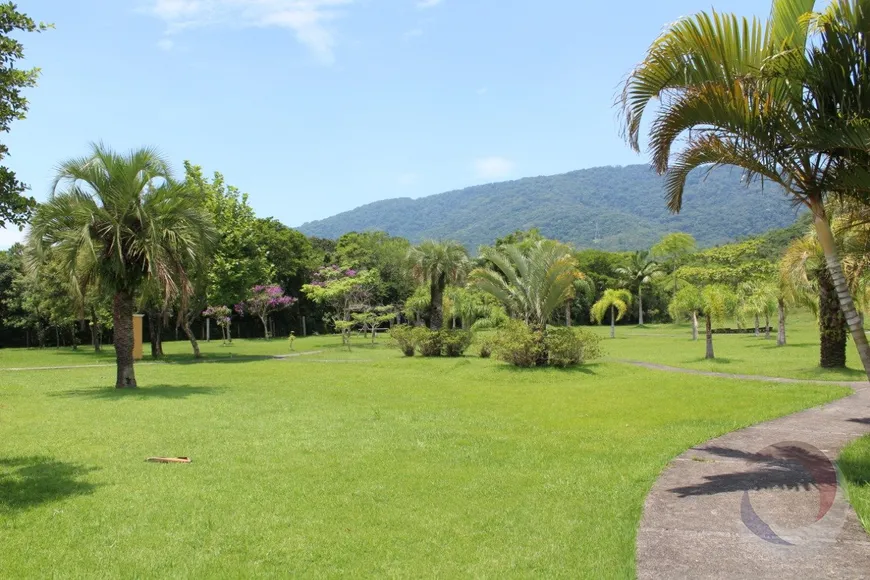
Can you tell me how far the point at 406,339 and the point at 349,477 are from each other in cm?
1890

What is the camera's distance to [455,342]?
79.6ft

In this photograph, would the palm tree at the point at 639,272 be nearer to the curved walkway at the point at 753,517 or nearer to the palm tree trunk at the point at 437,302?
the palm tree trunk at the point at 437,302

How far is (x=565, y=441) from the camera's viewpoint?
26.7ft

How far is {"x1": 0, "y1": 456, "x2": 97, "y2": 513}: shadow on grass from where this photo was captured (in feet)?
18.9

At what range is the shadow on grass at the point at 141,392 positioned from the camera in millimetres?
13469

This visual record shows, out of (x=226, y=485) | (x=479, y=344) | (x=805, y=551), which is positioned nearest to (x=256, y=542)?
(x=226, y=485)

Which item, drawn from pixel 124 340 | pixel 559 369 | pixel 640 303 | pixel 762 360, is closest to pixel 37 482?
pixel 124 340

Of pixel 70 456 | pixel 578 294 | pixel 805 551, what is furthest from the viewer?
pixel 578 294

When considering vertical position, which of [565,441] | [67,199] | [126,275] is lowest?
[565,441]

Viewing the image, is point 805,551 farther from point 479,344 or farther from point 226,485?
point 479,344

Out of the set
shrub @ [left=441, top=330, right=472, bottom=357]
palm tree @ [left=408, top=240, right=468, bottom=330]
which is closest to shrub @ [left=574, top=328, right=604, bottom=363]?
shrub @ [left=441, top=330, right=472, bottom=357]

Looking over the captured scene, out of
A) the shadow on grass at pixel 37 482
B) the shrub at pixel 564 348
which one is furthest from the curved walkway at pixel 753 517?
the shrub at pixel 564 348

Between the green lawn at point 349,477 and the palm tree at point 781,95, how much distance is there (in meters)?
3.14

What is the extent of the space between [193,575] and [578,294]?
55.4 metres
